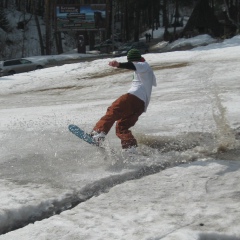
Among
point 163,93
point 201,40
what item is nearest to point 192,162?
point 163,93

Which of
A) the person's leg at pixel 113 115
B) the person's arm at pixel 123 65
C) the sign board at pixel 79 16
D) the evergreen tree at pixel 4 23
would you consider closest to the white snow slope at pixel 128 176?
the person's leg at pixel 113 115

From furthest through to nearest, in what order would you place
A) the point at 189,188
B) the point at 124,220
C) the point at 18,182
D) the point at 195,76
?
the point at 195,76, the point at 18,182, the point at 189,188, the point at 124,220

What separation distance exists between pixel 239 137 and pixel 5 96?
12.1 metres

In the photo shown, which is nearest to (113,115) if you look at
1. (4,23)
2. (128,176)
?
(128,176)

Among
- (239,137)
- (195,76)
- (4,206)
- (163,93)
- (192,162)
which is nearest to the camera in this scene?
(4,206)

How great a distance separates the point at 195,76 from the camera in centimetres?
1758

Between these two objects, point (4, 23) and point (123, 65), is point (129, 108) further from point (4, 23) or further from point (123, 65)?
point (4, 23)

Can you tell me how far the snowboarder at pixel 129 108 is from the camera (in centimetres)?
696

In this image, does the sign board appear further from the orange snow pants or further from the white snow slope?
the orange snow pants

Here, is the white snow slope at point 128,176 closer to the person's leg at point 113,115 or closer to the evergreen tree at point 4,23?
the person's leg at point 113,115

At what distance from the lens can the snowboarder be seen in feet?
22.8

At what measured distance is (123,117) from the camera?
23.4 ft

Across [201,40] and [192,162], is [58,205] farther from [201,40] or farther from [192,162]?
[201,40]

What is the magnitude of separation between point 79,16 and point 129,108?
41247 millimetres
